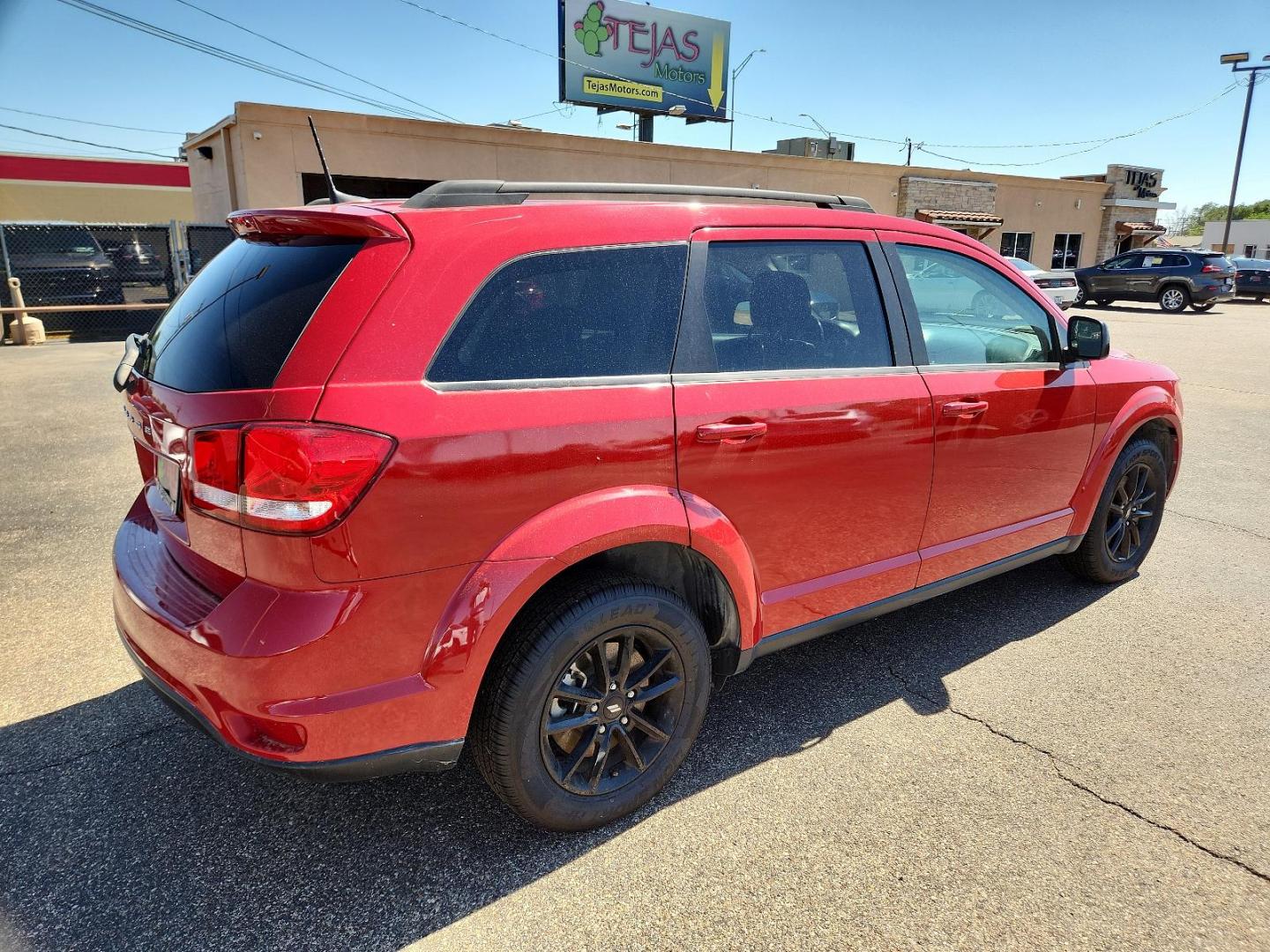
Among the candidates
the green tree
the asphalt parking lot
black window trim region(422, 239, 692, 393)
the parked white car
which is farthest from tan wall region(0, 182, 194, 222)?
the green tree

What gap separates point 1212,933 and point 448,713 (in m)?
2.05

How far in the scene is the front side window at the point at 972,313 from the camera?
3400mm

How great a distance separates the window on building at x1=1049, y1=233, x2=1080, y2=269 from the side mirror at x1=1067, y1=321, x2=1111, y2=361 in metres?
33.9

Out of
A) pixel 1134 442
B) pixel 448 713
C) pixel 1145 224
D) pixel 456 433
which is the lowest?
pixel 448 713

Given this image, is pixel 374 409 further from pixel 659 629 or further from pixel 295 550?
pixel 659 629

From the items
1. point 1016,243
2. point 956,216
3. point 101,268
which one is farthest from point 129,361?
point 1016,243

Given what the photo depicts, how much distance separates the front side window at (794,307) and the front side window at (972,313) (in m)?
0.32

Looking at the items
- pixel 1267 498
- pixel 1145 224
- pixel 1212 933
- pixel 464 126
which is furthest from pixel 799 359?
pixel 1145 224

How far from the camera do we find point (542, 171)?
64.0 ft

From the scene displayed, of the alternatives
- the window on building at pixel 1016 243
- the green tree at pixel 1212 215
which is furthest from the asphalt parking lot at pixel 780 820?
the green tree at pixel 1212 215

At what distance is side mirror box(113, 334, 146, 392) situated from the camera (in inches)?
108

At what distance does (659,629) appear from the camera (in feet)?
8.29

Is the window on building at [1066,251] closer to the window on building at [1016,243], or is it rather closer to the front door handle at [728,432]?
the window on building at [1016,243]

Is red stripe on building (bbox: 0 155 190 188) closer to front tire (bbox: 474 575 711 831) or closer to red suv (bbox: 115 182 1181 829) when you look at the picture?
red suv (bbox: 115 182 1181 829)
